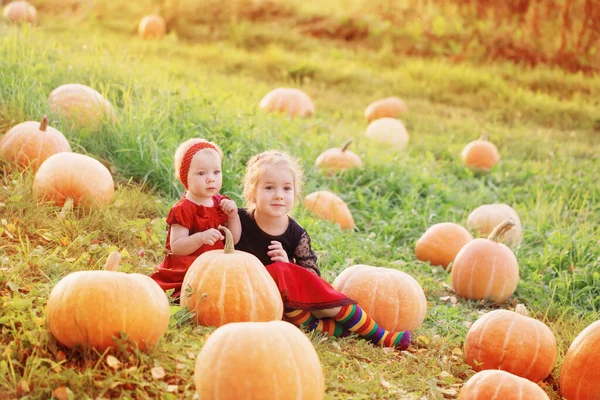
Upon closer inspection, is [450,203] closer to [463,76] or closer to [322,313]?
[322,313]

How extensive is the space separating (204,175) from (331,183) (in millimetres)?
2751

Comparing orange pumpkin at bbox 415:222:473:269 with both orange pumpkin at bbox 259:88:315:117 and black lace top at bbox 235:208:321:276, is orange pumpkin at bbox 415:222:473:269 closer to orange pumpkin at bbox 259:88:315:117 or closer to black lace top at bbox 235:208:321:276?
black lace top at bbox 235:208:321:276

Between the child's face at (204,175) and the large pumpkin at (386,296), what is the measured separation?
992 mm

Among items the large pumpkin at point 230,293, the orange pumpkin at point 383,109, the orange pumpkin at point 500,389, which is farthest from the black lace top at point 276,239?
the orange pumpkin at point 383,109

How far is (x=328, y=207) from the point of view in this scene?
607 cm

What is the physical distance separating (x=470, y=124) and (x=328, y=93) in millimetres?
2038

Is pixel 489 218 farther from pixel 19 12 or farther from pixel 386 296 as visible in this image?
pixel 19 12

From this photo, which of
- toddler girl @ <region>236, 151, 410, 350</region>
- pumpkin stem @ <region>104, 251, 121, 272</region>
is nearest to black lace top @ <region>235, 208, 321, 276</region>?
toddler girl @ <region>236, 151, 410, 350</region>

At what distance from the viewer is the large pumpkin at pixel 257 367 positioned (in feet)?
9.62

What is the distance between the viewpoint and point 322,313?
4.11 meters

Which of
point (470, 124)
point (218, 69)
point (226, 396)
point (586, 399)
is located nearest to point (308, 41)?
point (218, 69)

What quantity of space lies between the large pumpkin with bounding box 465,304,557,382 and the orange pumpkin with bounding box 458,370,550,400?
451 millimetres

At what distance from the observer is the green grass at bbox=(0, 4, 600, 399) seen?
349cm

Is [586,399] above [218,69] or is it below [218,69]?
below
